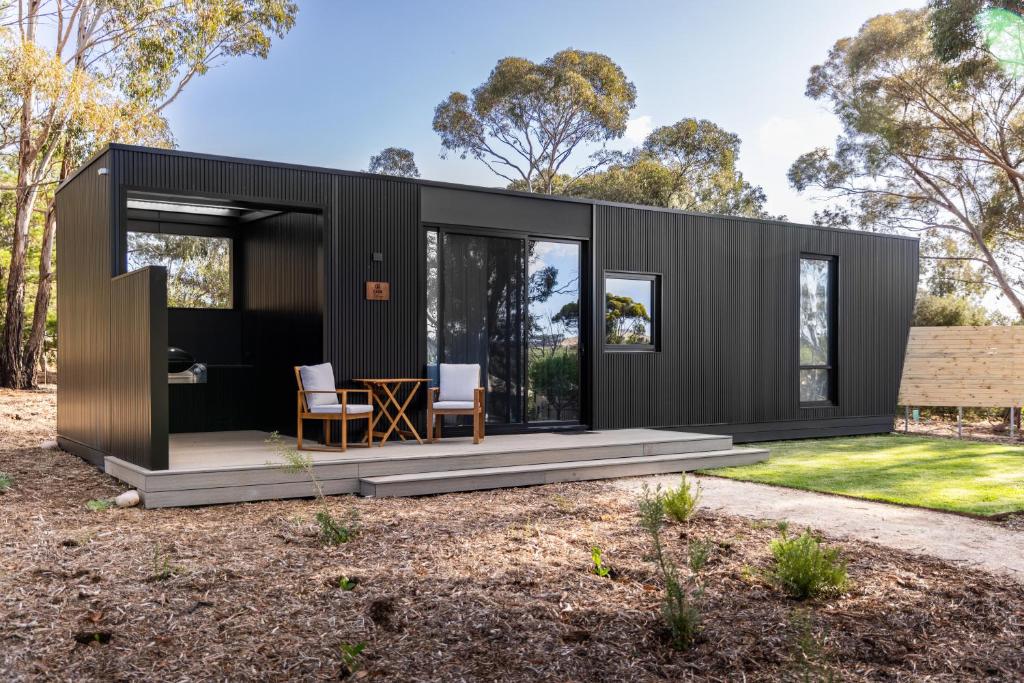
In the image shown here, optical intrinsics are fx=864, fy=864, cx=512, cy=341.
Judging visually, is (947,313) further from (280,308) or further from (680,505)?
(680,505)

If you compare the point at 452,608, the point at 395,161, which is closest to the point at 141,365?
the point at 452,608

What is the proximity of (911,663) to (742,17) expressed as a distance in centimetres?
2273

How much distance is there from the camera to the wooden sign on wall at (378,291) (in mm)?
7555

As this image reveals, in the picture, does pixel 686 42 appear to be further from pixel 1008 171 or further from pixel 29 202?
pixel 29 202

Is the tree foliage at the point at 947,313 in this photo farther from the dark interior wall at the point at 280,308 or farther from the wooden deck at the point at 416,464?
the dark interior wall at the point at 280,308

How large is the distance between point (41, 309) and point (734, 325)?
1301 cm

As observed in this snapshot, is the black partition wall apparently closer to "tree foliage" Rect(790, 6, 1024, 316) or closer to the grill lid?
the grill lid

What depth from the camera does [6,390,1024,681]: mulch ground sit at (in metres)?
2.94

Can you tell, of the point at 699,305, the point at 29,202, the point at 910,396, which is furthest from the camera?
the point at 29,202

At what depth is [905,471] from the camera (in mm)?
7898

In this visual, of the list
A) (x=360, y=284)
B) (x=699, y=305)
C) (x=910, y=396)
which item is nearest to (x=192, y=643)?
(x=360, y=284)

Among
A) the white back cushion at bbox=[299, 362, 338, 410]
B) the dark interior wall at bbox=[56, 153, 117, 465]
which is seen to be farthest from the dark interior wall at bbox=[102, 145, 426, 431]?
the dark interior wall at bbox=[56, 153, 117, 465]

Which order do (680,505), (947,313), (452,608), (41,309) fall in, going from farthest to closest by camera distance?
(947,313), (41,309), (680,505), (452,608)

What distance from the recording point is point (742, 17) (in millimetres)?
22953
